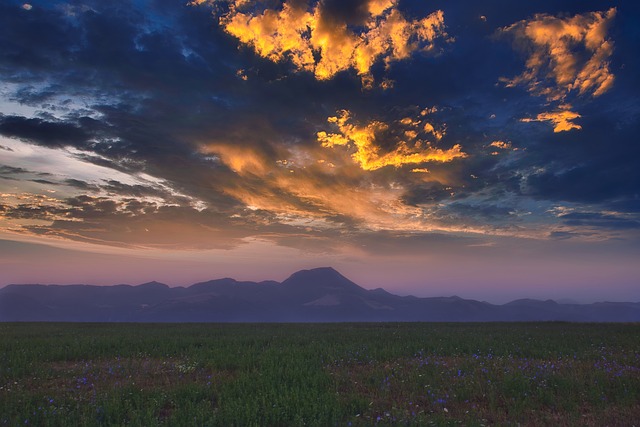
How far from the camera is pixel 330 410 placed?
668 cm

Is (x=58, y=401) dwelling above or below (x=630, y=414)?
below

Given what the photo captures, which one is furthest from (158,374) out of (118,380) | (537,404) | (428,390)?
(537,404)

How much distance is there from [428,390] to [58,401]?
801 cm

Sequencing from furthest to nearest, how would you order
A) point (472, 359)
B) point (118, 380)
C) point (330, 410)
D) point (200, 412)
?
point (472, 359)
point (118, 380)
point (330, 410)
point (200, 412)

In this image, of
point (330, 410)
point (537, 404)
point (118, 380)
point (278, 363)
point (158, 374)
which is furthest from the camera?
point (278, 363)

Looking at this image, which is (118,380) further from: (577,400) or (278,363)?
(577,400)

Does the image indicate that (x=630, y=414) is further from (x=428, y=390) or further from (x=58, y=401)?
(x=58, y=401)

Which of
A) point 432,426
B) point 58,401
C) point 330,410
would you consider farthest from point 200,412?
point 432,426

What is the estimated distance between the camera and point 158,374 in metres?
10.3

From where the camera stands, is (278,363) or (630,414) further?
(278,363)

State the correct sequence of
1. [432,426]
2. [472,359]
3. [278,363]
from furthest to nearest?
[472,359] < [278,363] < [432,426]

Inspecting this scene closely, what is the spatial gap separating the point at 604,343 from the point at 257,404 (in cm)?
1713

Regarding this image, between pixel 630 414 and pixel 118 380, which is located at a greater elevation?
pixel 630 414

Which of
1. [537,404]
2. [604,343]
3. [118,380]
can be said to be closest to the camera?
[537,404]
